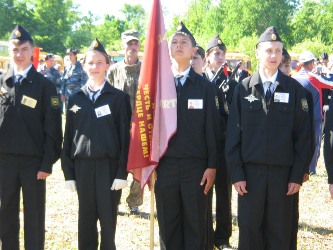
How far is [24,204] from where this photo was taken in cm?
510

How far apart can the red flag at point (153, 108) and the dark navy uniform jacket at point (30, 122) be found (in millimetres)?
773

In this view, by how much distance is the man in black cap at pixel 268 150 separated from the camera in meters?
4.58

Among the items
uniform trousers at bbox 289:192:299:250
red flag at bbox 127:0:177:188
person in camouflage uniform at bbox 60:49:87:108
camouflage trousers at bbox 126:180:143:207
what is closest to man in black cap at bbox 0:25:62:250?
red flag at bbox 127:0:177:188

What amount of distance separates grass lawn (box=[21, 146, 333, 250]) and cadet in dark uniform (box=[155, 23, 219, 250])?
1.39m

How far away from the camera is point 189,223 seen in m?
4.93

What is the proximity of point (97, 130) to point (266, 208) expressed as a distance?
67.4 inches

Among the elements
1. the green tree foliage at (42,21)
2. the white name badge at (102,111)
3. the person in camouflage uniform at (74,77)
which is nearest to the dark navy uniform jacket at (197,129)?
the white name badge at (102,111)

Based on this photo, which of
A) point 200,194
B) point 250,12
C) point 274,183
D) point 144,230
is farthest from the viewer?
point 250,12

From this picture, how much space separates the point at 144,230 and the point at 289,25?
201 ft

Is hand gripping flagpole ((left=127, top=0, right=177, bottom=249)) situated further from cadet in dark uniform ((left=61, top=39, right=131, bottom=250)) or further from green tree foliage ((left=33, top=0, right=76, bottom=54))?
green tree foliage ((left=33, top=0, right=76, bottom=54))

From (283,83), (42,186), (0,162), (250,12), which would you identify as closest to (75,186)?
(42,186)

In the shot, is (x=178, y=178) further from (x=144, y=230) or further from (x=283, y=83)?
(x=144, y=230)

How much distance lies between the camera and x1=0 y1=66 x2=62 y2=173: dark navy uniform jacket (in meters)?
4.96

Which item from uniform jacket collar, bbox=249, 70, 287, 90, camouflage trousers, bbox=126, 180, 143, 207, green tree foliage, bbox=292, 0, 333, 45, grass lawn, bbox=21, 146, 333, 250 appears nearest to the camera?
uniform jacket collar, bbox=249, 70, 287, 90
